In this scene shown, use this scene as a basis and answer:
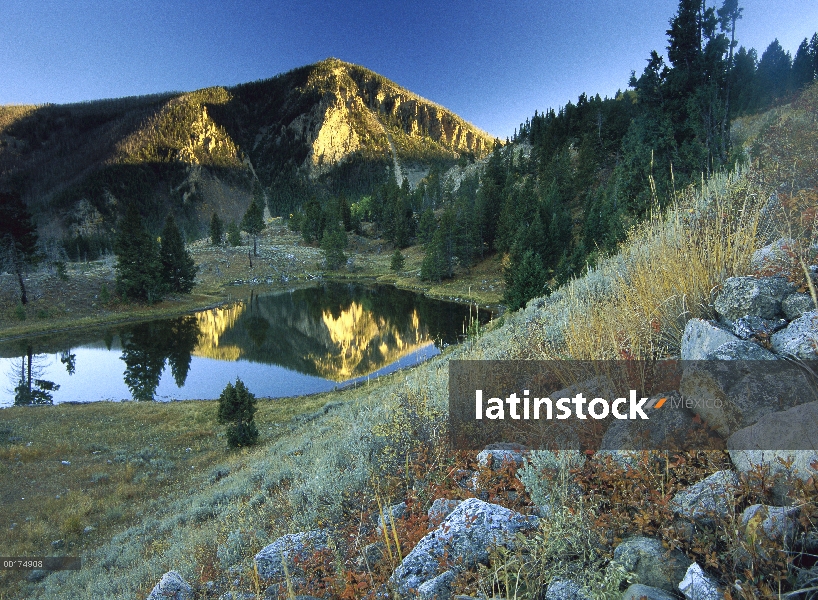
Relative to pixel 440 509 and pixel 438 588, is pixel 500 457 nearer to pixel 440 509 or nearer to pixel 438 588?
pixel 440 509

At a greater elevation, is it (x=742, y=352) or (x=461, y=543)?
(x=742, y=352)

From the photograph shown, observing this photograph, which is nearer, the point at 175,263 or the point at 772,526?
the point at 772,526

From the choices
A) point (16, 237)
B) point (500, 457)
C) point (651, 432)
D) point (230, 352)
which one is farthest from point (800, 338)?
point (16, 237)

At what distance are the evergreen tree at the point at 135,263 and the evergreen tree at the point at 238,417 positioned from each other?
41.7m

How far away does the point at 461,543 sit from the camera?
9.36ft

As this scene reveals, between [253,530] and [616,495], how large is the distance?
422cm

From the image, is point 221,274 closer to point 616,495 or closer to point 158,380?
point 158,380

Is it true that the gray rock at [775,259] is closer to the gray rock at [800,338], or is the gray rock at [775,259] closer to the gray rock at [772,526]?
the gray rock at [800,338]

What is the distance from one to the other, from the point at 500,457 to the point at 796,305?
9.45ft

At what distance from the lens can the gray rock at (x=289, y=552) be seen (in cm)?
367

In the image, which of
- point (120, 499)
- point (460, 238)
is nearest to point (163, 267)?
point (460, 238)

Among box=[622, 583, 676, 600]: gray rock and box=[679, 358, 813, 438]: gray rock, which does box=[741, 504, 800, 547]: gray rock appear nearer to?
box=[622, 583, 676, 600]: gray rock

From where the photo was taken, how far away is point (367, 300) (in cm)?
5653

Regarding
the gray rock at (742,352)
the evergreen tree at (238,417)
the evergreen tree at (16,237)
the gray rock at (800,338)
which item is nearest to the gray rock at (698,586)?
the gray rock at (742,352)
